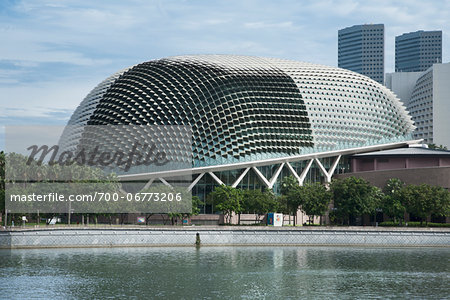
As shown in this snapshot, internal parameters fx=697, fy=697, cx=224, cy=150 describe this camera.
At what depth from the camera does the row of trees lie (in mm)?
100062

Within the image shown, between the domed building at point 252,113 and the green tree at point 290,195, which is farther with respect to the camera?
the domed building at point 252,113

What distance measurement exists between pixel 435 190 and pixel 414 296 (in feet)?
189

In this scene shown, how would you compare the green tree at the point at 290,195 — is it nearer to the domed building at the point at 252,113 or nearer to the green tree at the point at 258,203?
the green tree at the point at 258,203

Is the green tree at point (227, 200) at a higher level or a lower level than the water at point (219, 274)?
higher

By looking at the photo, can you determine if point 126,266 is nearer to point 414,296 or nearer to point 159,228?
point 159,228

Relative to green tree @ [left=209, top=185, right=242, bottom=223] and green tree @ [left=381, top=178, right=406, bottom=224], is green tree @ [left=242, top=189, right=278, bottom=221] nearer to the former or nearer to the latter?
green tree @ [left=209, top=185, right=242, bottom=223]

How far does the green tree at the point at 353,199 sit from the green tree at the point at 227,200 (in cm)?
1474

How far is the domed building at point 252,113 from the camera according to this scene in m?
117

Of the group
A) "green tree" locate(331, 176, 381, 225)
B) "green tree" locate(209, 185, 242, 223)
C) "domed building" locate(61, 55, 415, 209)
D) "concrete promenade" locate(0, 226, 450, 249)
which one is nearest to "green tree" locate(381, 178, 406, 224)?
"green tree" locate(331, 176, 381, 225)

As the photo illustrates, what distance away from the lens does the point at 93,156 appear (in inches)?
4338

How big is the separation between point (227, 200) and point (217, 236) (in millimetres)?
22061

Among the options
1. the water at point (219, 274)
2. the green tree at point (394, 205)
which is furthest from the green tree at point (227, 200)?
Answer: the water at point (219, 274)

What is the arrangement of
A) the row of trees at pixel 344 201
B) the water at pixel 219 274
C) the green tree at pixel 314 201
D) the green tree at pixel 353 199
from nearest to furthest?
the water at pixel 219 274 → the row of trees at pixel 344 201 → the green tree at pixel 314 201 → the green tree at pixel 353 199

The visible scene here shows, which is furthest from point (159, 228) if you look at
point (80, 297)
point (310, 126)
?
point (310, 126)
